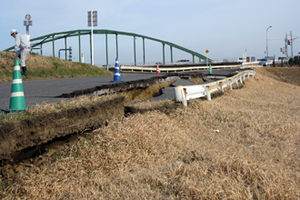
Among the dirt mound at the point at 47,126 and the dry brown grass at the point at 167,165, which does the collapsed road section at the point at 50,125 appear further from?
the dry brown grass at the point at 167,165

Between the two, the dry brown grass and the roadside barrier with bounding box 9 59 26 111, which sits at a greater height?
the roadside barrier with bounding box 9 59 26 111

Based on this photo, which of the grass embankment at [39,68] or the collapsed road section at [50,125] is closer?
the collapsed road section at [50,125]

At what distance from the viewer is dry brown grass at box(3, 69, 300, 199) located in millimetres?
2672

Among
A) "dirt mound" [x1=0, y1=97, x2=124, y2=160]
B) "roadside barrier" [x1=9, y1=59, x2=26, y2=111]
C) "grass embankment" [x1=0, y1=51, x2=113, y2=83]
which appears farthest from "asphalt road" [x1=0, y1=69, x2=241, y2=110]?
"grass embankment" [x1=0, y1=51, x2=113, y2=83]

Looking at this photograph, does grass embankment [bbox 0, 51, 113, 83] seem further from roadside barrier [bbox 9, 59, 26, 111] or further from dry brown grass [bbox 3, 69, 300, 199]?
dry brown grass [bbox 3, 69, 300, 199]

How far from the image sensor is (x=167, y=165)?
3.42 metres

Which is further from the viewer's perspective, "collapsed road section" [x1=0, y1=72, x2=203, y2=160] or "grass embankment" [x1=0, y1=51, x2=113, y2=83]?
"grass embankment" [x1=0, y1=51, x2=113, y2=83]

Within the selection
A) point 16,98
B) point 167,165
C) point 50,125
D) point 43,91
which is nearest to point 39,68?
point 43,91

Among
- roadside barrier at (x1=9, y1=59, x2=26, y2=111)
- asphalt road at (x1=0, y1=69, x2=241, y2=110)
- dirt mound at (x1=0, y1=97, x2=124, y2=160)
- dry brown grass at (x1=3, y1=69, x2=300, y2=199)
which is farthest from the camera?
asphalt road at (x1=0, y1=69, x2=241, y2=110)

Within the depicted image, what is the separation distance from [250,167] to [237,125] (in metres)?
2.82

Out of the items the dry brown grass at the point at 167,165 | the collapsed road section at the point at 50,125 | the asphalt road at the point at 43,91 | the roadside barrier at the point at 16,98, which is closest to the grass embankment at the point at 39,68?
the asphalt road at the point at 43,91

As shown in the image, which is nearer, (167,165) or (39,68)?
(167,165)

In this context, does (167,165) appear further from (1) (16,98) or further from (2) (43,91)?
(2) (43,91)

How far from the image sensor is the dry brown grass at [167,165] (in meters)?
2.67
